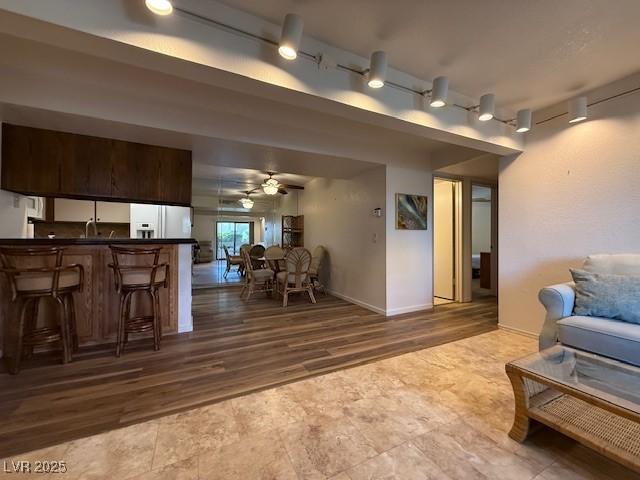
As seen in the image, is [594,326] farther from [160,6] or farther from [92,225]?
[92,225]

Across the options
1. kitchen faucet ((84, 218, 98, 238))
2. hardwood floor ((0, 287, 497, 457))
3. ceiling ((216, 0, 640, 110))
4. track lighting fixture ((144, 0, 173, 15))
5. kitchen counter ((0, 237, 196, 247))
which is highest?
ceiling ((216, 0, 640, 110))

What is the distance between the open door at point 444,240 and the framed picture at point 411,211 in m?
0.76

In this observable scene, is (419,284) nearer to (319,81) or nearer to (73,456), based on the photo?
(319,81)

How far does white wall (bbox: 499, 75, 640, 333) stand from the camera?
240 centimetres

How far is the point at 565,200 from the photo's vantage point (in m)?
2.76

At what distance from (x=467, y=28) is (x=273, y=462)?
2.88 m

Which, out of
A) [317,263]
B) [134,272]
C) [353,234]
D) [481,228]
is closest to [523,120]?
[353,234]

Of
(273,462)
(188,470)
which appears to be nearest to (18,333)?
(188,470)

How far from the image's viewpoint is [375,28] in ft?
6.02

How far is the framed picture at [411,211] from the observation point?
392cm

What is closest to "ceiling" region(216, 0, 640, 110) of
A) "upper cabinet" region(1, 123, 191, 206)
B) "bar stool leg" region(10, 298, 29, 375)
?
"upper cabinet" region(1, 123, 191, 206)

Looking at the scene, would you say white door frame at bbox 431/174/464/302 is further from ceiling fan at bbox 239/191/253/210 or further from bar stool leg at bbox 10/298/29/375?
bar stool leg at bbox 10/298/29/375

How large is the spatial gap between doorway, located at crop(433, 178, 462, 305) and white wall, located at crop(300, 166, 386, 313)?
1.25 metres

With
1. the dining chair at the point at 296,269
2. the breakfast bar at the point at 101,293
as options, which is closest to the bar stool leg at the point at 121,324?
the breakfast bar at the point at 101,293
